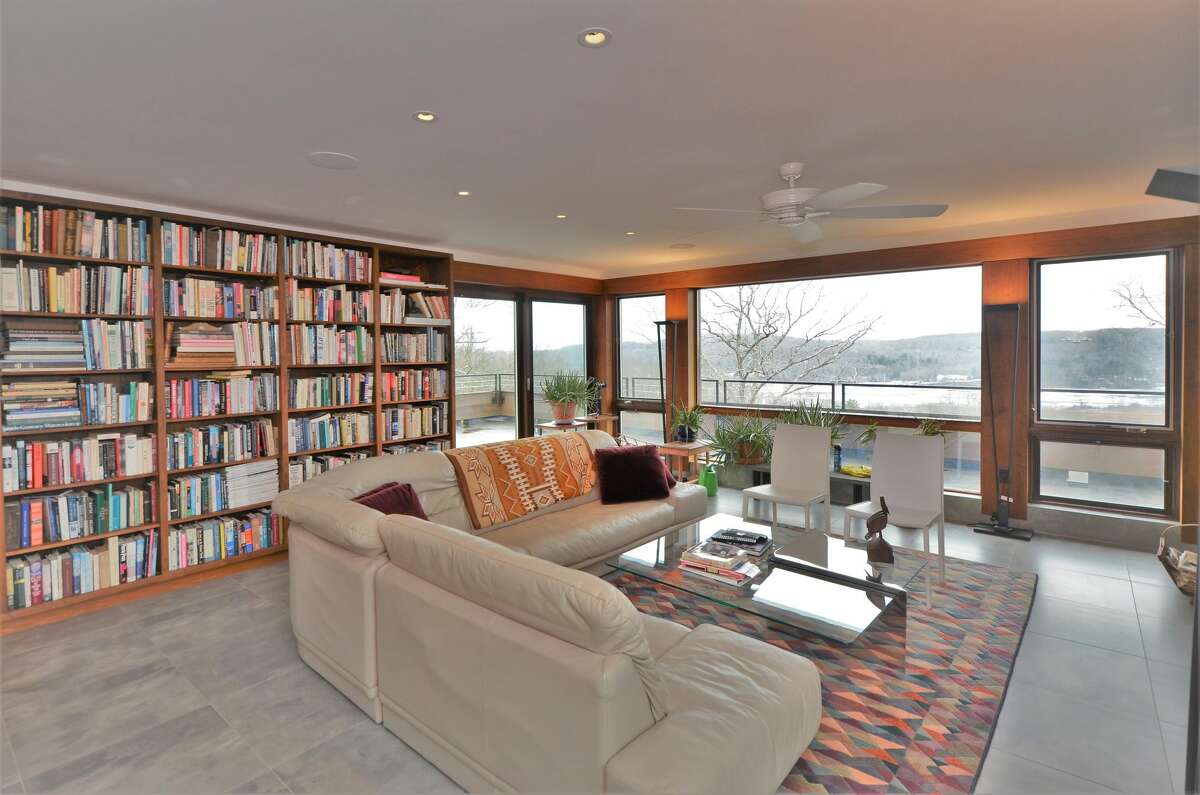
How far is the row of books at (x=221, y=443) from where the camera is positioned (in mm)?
3945

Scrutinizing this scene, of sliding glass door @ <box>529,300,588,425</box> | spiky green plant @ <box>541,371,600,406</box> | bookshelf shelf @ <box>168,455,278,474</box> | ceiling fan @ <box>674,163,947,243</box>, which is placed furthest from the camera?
sliding glass door @ <box>529,300,588,425</box>

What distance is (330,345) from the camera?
15.4ft

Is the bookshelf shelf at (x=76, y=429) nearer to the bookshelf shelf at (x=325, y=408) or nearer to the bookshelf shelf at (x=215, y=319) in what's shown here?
the bookshelf shelf at (x=215, y=319)

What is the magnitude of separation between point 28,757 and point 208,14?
8.82 feet

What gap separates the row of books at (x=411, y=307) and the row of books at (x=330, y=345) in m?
0.25

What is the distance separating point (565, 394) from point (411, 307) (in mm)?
2059

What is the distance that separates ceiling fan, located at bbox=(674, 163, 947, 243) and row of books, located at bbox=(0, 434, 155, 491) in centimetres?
362

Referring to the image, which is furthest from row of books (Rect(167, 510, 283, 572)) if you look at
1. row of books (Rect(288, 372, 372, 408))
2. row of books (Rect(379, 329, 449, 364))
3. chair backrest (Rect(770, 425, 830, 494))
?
chair backrest (Rect(770, 425, 830, 494))

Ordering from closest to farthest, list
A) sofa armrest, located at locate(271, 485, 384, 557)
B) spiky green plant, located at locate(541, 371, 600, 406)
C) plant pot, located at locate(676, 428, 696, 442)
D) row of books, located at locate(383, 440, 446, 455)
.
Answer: sofa armrest, located at locate(271, 485, 384, 557)
row of books, located at locate(383, 440, 446, 455)
plant pot, located at locate(676, 428, 696, 442)
spiky green plant, located at locate(541, 371, 600, 406)

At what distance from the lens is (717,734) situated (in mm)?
1616

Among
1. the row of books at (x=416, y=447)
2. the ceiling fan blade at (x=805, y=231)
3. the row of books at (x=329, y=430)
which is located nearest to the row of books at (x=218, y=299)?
the row of books at (x=329, y=430)

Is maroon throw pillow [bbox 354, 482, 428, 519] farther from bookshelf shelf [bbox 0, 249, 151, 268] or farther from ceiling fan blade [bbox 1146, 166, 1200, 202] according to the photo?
ceiling fan blade [bbox 1146, 166, 1200, 202]

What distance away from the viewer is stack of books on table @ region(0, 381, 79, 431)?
131 inches

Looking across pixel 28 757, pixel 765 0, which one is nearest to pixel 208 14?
pixel 765 0
